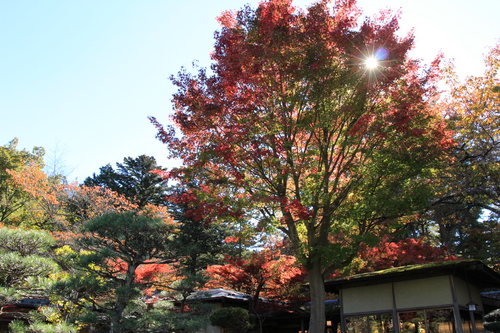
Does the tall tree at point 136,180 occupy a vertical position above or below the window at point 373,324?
above

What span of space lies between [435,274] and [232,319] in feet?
22.4

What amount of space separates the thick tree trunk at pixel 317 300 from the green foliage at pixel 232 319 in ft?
14.0

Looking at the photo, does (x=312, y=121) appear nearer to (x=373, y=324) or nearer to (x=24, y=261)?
(x=373, y=324)

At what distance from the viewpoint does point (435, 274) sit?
30.3 ft

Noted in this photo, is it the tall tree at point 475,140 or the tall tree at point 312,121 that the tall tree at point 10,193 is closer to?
the tall tree at point 312,121

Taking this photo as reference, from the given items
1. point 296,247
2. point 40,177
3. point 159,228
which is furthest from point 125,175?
point 296,247

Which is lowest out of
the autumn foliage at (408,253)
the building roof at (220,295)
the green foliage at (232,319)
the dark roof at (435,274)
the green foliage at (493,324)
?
the green foliage at (232,319)

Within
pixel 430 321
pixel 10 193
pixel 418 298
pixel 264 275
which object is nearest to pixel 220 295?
pixel 264 275

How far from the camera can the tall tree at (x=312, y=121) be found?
816cm

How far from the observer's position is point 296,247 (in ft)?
29.9

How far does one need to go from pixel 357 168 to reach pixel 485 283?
22.2ft

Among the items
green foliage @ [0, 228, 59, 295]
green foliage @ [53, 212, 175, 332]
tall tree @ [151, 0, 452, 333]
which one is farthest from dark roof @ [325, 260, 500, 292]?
green foliage @ [0, 228, 59, 295]

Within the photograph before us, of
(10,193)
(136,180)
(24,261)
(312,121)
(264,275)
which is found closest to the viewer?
(24,261)

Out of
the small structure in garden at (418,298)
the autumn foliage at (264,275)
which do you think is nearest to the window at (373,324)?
the small structure in garden at (418,298)
